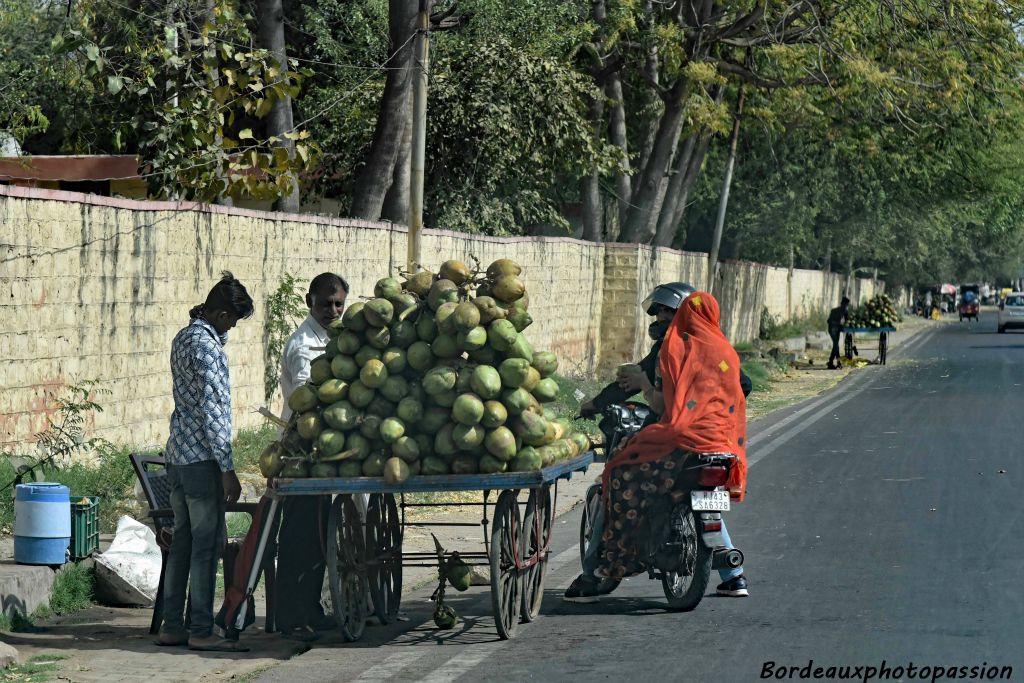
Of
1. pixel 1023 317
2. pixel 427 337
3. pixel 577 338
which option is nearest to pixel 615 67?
pixel 577 338

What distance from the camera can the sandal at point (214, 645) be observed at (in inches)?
288

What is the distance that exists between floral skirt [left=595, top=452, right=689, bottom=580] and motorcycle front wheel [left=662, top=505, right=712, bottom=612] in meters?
0.16

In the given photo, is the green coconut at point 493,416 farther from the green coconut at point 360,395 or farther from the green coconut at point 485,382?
the green coconut at point 360,395

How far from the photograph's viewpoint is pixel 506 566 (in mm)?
7609

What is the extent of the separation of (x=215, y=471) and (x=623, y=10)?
2055 cm

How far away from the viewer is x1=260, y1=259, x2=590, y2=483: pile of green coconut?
23.7 feet

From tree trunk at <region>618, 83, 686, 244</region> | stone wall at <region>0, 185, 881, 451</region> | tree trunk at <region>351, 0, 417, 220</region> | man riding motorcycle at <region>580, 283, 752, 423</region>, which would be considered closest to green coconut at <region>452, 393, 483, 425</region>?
man riding motorcycle at <region>580, 283, 752, 423</region>

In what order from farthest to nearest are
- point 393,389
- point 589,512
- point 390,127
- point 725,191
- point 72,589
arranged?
point 725,191 < point 390,127 < point 589,512 < point 72,589 < point 393,389

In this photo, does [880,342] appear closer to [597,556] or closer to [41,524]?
[597,556]

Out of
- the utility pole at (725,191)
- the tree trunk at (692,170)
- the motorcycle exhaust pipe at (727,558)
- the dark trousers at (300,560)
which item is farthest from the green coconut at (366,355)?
the tree trunk at (692,170)

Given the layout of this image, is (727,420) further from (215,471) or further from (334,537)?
(215,471)

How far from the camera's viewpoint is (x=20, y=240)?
10.3m

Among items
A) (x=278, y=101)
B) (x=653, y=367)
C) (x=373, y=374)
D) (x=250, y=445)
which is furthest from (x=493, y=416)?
(x=278, y=101)

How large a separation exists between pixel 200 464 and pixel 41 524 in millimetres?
1560
